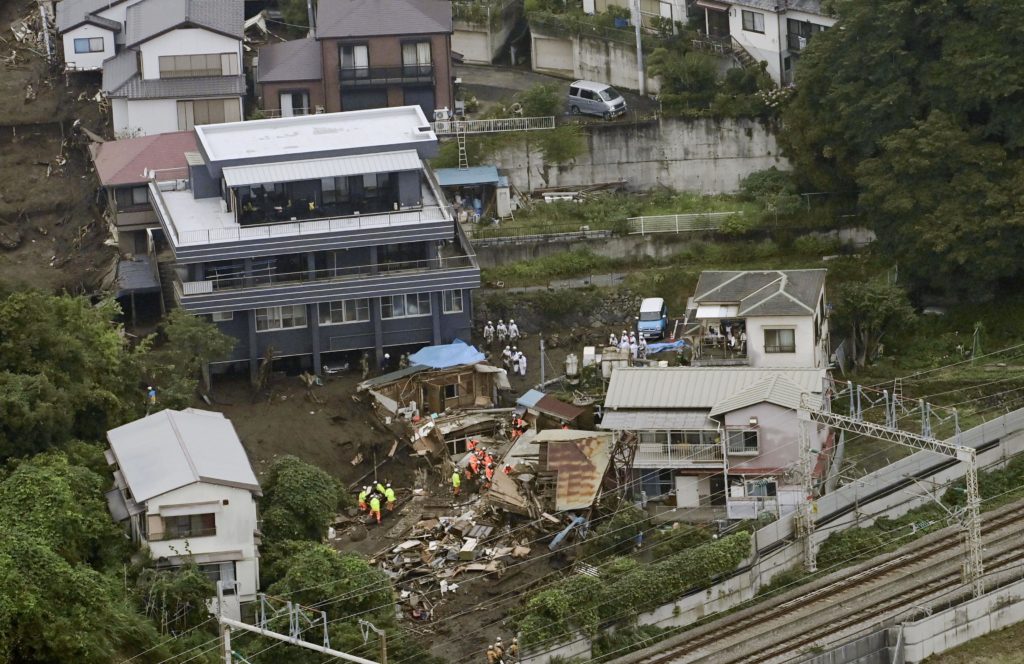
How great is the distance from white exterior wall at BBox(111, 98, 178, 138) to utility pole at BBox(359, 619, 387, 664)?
30064mm

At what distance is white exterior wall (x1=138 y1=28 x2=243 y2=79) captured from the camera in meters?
84.1

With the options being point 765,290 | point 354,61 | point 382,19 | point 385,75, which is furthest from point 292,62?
point 765,290

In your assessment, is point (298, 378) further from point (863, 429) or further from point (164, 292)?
point (863, 429)

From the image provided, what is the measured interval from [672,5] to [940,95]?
1460 centimetres

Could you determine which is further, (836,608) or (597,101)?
(597,101)

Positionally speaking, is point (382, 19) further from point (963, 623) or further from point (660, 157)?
point (963, 623)

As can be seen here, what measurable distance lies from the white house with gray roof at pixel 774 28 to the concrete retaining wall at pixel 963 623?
2655 cm

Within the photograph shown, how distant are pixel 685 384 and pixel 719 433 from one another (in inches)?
90.4

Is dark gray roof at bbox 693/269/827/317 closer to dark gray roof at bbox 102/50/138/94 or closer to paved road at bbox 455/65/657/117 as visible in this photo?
paved road at bbox 455/65/657/117

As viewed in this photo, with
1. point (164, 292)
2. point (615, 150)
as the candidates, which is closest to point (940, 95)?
point (615, 150)

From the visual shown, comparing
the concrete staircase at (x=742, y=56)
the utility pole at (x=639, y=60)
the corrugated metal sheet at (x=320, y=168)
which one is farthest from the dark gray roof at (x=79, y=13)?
the concrete staircase at (x=742, y=56)

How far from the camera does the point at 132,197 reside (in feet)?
263

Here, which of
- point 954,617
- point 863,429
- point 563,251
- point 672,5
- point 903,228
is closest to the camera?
point 954,617

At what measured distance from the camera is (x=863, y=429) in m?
63.9
